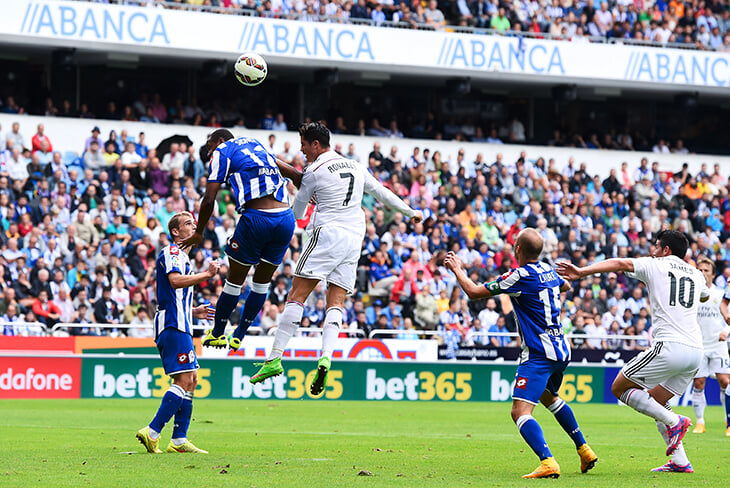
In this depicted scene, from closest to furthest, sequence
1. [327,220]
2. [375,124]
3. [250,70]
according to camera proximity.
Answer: [250,70] → [327,220] → [375,124]

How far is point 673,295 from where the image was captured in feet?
33.2

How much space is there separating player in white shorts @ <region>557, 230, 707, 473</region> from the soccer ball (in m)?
3.81

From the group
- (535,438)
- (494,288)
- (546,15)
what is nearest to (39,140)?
(546,15)

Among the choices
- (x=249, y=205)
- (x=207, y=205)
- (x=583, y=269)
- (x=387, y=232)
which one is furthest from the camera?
(x=387, y=232)

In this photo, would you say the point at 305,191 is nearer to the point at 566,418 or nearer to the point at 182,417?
the point at 182,417

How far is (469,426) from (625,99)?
23795 millimetres

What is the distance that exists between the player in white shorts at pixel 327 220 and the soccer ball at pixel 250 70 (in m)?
0.61

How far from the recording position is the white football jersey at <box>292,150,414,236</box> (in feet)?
33.8

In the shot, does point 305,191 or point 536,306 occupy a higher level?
point 305,191

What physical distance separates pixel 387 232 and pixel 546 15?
11081 millimetres

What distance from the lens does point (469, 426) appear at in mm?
16047

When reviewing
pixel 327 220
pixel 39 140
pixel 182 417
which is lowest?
pixel 182 417

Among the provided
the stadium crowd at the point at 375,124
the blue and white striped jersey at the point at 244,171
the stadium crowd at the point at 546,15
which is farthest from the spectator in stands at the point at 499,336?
the blue and white striped jersey at the point at 244,171

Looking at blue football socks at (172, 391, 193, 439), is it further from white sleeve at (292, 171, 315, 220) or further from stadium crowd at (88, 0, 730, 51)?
stadium crowd at (88, 0, 730, 51)
